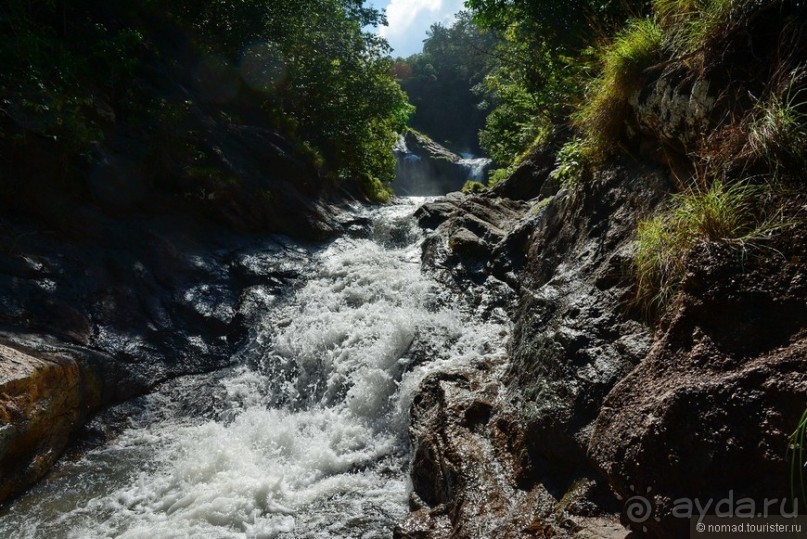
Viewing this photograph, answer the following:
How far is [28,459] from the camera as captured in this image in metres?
4.91

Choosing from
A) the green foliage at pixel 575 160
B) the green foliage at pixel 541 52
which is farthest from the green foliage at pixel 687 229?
the green foliage at pixel 541 52

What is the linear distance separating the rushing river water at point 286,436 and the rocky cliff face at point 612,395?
0.82m

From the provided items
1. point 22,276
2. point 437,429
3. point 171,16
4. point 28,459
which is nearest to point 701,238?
point 437,429

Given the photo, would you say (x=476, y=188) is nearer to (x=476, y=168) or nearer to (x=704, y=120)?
(x=704, y=120)

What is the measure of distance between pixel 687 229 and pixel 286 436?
4770 mm

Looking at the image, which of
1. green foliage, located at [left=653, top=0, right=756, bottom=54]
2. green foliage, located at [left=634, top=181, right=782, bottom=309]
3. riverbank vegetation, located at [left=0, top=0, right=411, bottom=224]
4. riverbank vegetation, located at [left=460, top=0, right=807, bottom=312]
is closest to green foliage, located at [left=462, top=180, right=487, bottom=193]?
riverbank vegetation, located at [left=0, top=0, right=411, bottom=224]

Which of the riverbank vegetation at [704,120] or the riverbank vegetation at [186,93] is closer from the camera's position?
the riverbank vegetation at [704,120]

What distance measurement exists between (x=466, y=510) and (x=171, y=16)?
15996 mm

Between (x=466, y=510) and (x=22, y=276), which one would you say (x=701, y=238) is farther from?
(x=22, y=276)

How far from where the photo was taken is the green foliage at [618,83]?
4230 mm

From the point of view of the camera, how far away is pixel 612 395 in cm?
293

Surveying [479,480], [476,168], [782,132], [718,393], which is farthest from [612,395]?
[476,168]

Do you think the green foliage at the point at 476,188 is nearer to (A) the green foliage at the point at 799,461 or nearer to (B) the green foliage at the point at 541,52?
(B) the green foliage at the point at 541,52

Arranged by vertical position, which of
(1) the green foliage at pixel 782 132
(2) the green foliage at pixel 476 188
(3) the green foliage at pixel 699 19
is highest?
(2) the green foliage at pixel 476 188
